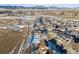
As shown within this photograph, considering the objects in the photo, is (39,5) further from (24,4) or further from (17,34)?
(17,34)

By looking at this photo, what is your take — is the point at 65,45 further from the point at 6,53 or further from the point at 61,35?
the point at 6,53

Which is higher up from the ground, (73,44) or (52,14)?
(52,14)

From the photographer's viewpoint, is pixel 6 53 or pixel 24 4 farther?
pixel 24 4

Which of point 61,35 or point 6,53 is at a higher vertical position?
point 61,35

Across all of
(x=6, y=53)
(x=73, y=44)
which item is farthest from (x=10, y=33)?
(x=73, y=44)
